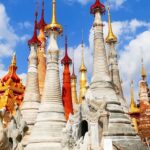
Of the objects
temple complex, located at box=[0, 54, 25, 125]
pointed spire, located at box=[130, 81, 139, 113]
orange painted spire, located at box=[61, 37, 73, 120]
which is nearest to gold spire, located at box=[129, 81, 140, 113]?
pointed spire, located at box=[130, 81, 139, 113]

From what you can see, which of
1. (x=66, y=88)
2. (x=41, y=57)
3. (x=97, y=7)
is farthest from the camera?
(x=41, y=57)

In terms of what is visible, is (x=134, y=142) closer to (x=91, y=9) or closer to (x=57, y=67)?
(x=57, y=67)

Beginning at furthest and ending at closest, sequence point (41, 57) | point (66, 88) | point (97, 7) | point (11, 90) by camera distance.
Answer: point (11, 90) < point (41, 57) < point (66, 88) < point (97, 7)

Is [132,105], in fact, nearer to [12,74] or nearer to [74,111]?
[12,74]

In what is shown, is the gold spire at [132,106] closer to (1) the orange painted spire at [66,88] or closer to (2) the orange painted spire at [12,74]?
(1) the orange painted spire at [66,88]

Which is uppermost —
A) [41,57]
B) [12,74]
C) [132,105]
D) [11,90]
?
[12,74]

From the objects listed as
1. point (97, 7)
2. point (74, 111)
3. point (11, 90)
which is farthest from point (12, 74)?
point (97, 7)

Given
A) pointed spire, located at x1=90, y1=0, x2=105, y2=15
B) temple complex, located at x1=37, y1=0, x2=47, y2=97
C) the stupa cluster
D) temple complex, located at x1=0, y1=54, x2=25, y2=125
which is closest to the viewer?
the stupa cluster

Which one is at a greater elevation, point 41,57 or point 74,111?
point 41,57

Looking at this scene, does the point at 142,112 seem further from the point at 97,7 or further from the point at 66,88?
the point at 97,7

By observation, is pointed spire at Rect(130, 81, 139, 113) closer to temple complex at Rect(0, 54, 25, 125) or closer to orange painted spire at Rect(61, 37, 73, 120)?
orange painted spire at Rect(61, 37, 73, 120)

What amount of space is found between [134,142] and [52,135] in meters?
5.24

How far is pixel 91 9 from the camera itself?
76.6 feet

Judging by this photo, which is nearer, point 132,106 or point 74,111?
point 74,111
